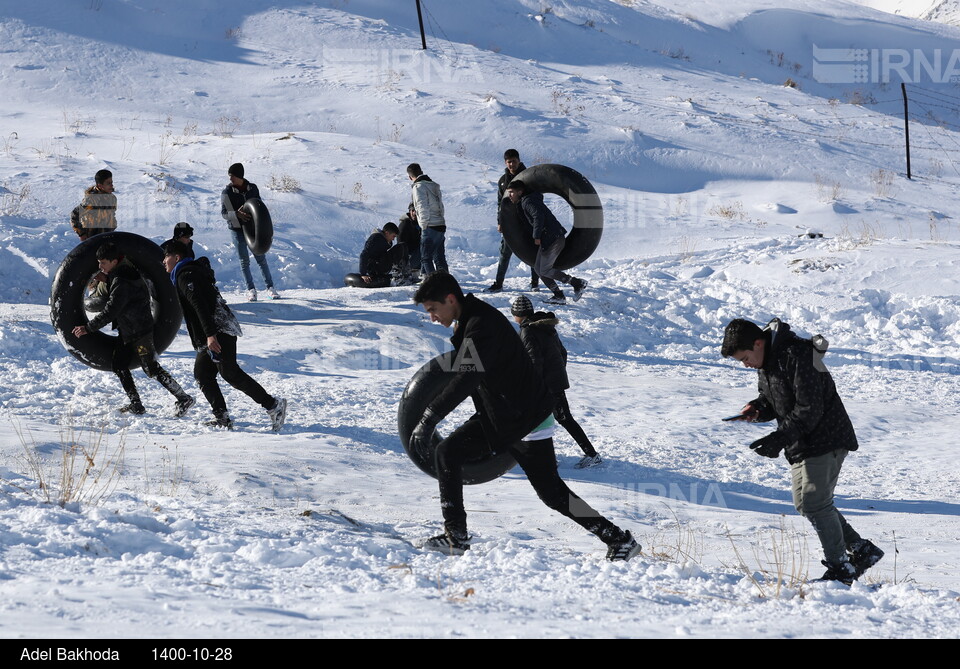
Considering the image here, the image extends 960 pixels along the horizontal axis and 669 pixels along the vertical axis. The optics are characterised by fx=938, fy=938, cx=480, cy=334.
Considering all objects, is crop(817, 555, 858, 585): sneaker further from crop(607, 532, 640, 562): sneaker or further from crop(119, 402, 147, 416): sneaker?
crop(119, 402, 147, 416): sneaker

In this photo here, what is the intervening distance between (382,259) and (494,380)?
8762mm

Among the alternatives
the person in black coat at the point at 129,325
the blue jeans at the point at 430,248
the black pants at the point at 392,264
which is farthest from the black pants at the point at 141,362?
the black pants at the point at 392,264

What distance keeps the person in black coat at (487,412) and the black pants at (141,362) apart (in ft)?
11.7

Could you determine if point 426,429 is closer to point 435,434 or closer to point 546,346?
point 435,434

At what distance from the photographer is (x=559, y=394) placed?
7344 mm

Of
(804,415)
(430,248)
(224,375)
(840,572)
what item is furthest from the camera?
(430,248)

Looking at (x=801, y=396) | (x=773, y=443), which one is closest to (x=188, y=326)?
(x=773, y=443)

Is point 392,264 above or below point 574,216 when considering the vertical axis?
below

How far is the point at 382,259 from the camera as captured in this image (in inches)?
519

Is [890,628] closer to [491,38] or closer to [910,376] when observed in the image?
[910,376]

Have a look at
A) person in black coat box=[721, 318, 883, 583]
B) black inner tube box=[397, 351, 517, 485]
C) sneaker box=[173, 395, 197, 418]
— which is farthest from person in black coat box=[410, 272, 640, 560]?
sneaker box=[173, 395, 197, 418]

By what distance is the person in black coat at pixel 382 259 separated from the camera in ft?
43.0

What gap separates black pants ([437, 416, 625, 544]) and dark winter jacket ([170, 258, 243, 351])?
3.03 meters

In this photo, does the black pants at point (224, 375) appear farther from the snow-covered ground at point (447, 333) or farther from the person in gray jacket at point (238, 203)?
the person in gray jacket at point (238, 203)
